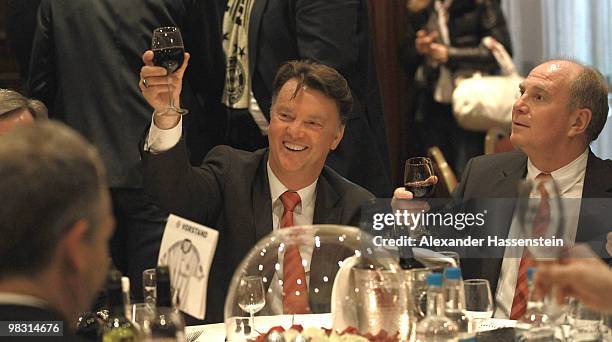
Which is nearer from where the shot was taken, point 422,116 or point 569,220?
point 569,220

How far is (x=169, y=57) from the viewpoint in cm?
338

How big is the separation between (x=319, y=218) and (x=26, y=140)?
6.31 ft

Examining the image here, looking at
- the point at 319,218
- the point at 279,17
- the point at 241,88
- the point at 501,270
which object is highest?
the point at 279,17

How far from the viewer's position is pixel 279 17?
463cm

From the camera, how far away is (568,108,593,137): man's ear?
3.92 metres

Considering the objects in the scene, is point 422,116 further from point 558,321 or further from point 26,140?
point 26,140

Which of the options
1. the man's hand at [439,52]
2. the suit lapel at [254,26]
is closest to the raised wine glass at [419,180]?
the suit lapel at [254,26]

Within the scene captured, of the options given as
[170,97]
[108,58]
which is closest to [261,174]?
[170,97]

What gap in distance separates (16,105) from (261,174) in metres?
0.90

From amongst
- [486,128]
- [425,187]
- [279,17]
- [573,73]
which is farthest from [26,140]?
[486,128]

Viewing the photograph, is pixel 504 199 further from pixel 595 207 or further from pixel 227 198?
pixel 227 198

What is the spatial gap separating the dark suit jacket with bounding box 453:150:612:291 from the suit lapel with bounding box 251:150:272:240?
28.8 inches

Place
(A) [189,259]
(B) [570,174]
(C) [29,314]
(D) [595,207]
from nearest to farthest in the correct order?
(C) [29,314] < (A) [189,259] < (D) [595,207] < (B) [570,174]

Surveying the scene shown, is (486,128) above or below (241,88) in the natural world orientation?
below
